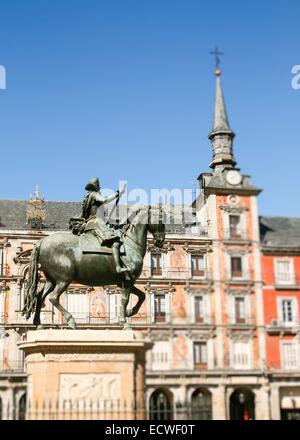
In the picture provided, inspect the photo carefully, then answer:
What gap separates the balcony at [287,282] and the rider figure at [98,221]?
31.9 meters

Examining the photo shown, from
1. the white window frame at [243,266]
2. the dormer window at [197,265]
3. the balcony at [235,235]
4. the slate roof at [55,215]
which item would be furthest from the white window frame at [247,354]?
the slate roof at [55,215]

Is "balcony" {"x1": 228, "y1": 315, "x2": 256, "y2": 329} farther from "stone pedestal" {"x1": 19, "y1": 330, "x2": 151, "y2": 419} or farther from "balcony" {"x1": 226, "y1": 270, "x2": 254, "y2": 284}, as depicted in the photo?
"stone pedestal" {"x1": 19, "y1": 330, "x2": 151, "y2": 419}

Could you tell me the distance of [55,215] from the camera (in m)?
43.5

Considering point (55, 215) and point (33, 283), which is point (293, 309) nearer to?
point (55, 215)

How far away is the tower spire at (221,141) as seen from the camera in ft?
152

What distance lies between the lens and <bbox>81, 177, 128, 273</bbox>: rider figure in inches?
460

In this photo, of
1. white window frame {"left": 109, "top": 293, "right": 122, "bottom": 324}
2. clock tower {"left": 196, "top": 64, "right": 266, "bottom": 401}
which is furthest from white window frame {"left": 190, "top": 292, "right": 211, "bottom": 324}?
white window frame {"left": 109, "top": 293, "right": 122, "bottom": 324}

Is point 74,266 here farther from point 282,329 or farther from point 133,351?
point 282,329

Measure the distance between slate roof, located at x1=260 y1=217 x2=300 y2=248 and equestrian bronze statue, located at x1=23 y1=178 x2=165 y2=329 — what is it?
105ft

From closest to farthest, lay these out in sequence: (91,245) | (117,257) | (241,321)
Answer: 1. (117,257)
2. (91,245)
3. (241,321)

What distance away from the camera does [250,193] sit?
144 ft

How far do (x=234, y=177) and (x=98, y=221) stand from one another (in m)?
33.0

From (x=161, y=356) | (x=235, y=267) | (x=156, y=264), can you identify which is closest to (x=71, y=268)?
(x=161, y=356)

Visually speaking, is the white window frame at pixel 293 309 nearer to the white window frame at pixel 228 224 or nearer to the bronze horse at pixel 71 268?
the white window frame at pixel 228 224
